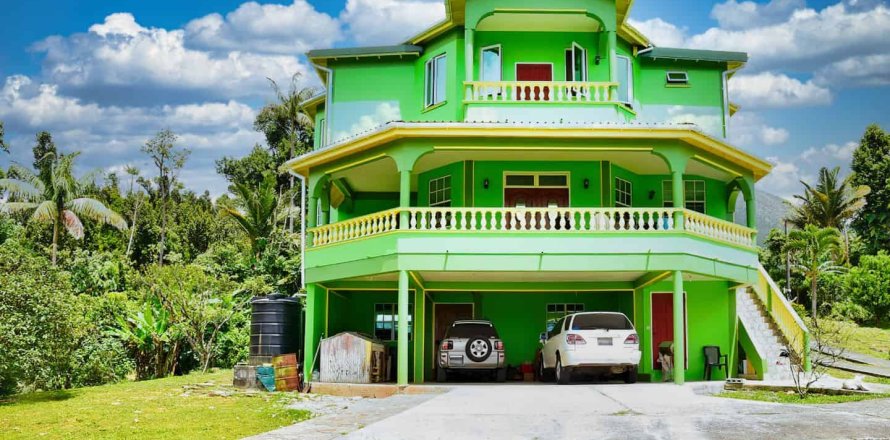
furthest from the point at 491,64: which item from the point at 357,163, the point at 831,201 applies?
the point at 831,201

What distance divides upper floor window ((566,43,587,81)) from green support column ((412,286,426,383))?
7684 mm

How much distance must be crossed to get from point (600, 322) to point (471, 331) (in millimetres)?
3484

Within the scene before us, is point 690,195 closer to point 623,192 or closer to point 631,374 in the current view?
point 623,192

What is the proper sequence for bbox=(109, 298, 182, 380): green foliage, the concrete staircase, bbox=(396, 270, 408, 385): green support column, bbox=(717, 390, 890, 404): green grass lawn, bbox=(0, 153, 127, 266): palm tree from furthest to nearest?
bbox=(0, 153, 127, 266): palm tree → bbox=(109, 298, 182, 380): green foliage → the concrete staircase → bbox=(396, 270, 408, 385): green support column → bbox=(717, 390, 890, 404): green grass lawn

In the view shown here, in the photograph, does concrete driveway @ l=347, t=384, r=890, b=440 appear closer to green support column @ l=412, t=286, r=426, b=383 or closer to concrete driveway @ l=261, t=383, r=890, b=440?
concrete driveway @ l=261, t=383, r=890, b=440

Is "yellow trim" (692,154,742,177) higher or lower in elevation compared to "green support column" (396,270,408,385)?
higher

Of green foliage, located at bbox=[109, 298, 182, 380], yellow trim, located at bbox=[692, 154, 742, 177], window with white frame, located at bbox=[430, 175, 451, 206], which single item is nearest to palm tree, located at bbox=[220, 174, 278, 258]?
green foliage, located at bbox=[109, 298, 182, 380]

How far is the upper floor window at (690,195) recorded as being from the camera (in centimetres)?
2750

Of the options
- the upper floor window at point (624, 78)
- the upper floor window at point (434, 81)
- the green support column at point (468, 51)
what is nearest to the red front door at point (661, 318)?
the upper floor window at point (624, 78)

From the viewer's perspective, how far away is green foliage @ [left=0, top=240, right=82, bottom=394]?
1886 cm

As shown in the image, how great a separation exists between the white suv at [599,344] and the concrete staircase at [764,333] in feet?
21.7

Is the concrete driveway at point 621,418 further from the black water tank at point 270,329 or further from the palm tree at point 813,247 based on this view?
the palm tree at point 813,247

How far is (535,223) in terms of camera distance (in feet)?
75.7

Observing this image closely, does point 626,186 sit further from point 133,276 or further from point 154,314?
point 133,276
